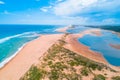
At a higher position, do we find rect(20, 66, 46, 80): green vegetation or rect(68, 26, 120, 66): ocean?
rect(20, 66, 46, 80): green vegetation

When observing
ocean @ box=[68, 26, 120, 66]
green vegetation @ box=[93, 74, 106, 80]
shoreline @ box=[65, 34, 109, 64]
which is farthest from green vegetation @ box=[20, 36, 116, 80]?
ocean @ box=[68, 26, 120, 66]

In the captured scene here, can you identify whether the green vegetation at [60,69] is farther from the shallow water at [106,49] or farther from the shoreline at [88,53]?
the shallow water at [106,49]

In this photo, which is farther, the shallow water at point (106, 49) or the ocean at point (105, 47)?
the ocean at point (105, 47)

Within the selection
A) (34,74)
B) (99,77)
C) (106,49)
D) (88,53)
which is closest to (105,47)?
(106,49)

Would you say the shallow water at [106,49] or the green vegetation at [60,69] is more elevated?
the green vegetation at [60,69]

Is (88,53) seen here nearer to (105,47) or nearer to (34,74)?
(105,47)

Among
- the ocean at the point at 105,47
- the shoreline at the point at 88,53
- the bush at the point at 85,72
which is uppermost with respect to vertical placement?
the bush at the point at 85,72

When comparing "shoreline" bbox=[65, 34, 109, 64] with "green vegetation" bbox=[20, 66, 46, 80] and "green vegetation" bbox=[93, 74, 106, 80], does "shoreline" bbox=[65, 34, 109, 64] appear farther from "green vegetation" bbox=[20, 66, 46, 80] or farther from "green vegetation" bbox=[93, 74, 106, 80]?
"green vegetation" bbox=[20, 66, 46, 80]

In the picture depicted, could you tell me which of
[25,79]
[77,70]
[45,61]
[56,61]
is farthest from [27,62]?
[77,70]

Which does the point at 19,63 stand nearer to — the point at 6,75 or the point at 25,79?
the point at 6,75

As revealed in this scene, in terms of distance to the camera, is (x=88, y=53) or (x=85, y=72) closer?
(x=85, y=72)

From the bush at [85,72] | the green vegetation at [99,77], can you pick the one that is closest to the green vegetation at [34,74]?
the bush at [85,72]
